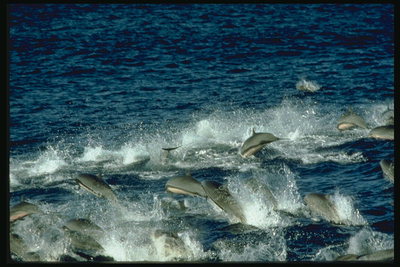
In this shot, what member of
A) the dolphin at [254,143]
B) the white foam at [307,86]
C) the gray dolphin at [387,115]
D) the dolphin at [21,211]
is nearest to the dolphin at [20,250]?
the dolphin at [21,211]

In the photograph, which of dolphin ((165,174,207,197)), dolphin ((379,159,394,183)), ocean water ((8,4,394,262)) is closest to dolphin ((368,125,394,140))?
ocean water ((8,4,394,262))

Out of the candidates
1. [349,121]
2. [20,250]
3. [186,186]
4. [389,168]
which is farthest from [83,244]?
[349,121]

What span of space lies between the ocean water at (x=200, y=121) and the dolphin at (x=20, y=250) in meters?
0.33

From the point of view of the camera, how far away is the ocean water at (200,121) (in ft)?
57.1

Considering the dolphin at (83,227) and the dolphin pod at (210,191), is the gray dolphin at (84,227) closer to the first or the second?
the dolphin at (83,227)

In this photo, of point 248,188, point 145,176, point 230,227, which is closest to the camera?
point 230,227

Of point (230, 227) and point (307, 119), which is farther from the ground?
point (307, 119)

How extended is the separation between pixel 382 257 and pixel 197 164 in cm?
1019

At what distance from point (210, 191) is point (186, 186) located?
1.02 meters

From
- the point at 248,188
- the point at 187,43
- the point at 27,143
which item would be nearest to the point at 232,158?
the point at 248,188

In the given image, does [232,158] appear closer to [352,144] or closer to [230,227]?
[352,144]

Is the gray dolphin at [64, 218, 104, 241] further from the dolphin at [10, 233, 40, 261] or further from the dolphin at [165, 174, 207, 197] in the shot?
the dolphin at [165, 174, 207, 197]

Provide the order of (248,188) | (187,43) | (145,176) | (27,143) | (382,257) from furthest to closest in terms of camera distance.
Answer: (187,43) → (27,143) → (145,176) → (248,188) → (382,257)

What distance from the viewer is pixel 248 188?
61.7 feet
